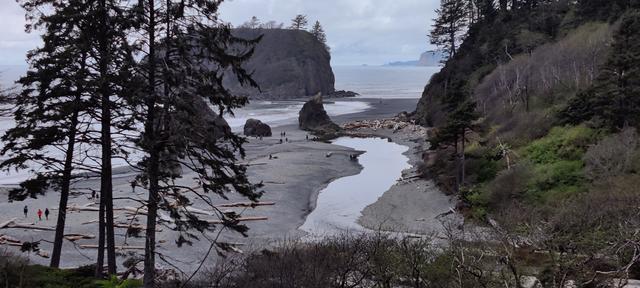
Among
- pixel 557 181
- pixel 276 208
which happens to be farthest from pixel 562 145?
pixel 276 208

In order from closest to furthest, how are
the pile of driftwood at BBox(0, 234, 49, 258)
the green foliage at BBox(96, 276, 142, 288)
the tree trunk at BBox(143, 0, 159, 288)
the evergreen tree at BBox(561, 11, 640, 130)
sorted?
the green foliage at BBox(96, 276, 142, 288) < the tree trunk at BBox(143, 0, 159, 288) < the pile of driftwood at BBox(0, 234, 49, 258) < the evergreen tree at BBox(561, 11, 640, 130)

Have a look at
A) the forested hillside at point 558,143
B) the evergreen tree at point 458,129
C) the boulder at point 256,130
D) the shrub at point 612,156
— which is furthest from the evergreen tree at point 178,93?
the boulder at point 256,130

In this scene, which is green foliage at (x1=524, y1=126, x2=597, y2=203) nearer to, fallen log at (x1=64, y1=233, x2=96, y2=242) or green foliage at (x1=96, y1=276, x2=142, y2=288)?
green foliage at (x1=96, y1=276, x2=142, y2=288)

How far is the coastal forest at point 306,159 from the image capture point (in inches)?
522

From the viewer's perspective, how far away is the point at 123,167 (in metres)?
47.4

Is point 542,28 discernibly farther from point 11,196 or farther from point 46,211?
point 11,196

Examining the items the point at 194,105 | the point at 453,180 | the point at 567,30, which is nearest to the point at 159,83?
the point at 194,105

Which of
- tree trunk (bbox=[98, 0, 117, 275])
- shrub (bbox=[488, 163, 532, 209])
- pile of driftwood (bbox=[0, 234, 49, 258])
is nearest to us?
tree trunk (bbox=[98, 0, 117, 275])

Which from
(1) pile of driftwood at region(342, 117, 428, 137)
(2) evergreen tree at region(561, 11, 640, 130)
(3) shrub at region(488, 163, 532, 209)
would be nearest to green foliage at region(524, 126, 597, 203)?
(3) shrub at region(488, 163, 532, 209)

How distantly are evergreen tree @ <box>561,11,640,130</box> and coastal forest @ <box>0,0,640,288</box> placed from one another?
0.10 m

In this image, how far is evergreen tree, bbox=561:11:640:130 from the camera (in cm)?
2941

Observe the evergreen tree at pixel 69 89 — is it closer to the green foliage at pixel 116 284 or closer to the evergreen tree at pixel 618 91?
the green foliage at pixel 116 284

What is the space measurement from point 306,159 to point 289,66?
107514 millimetres

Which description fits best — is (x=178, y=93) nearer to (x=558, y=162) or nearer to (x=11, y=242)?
(x=11, y=242)
